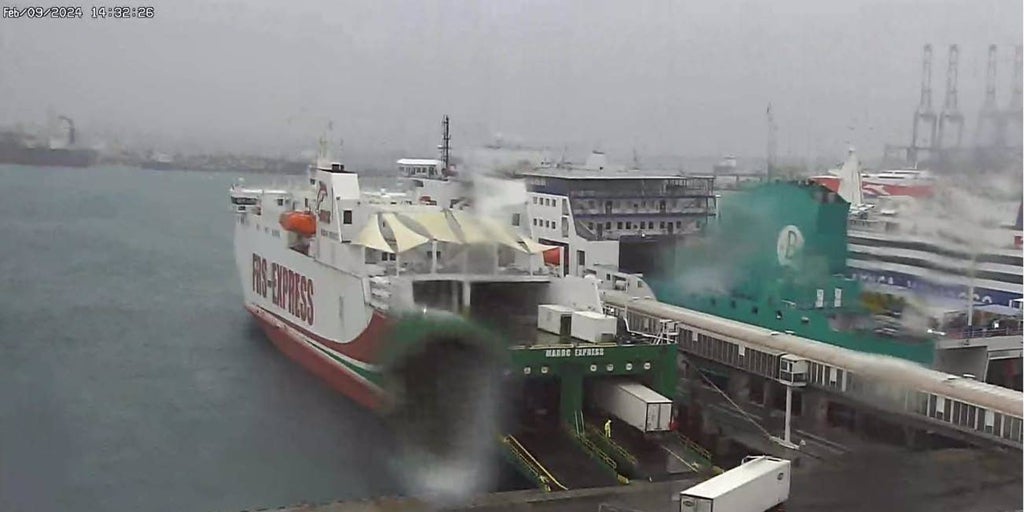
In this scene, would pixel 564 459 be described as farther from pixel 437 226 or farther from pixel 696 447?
pixel 437 226

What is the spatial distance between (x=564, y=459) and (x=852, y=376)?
117cm

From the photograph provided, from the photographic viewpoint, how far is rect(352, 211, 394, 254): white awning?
4168mm

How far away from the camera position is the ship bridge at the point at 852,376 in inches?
139

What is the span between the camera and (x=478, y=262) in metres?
3.93

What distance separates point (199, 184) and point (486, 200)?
44.7 inches

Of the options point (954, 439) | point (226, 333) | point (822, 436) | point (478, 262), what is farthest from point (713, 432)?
point (226, 333)

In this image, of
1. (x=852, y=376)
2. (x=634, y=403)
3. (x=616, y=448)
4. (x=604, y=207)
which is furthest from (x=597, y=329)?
(x=604, y=207)

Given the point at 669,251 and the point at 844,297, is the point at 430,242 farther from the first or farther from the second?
the point at 844,297

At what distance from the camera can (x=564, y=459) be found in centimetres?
367

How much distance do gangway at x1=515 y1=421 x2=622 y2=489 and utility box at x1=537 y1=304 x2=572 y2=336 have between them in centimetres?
41

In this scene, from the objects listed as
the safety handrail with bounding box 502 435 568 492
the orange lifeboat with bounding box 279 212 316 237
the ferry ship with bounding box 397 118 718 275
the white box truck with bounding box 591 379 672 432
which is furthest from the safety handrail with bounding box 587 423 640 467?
the orange lifeboat with bounding box 279 212 316 237

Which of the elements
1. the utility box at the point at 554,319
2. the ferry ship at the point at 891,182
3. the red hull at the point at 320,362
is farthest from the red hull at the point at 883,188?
the red hull at the point at 320,362

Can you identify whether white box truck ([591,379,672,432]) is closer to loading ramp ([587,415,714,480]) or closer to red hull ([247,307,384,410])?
loading ramp ([587,415,714,480])

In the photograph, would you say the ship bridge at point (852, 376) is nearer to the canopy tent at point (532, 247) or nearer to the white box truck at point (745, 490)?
the canopy tent at point (532, 247)
